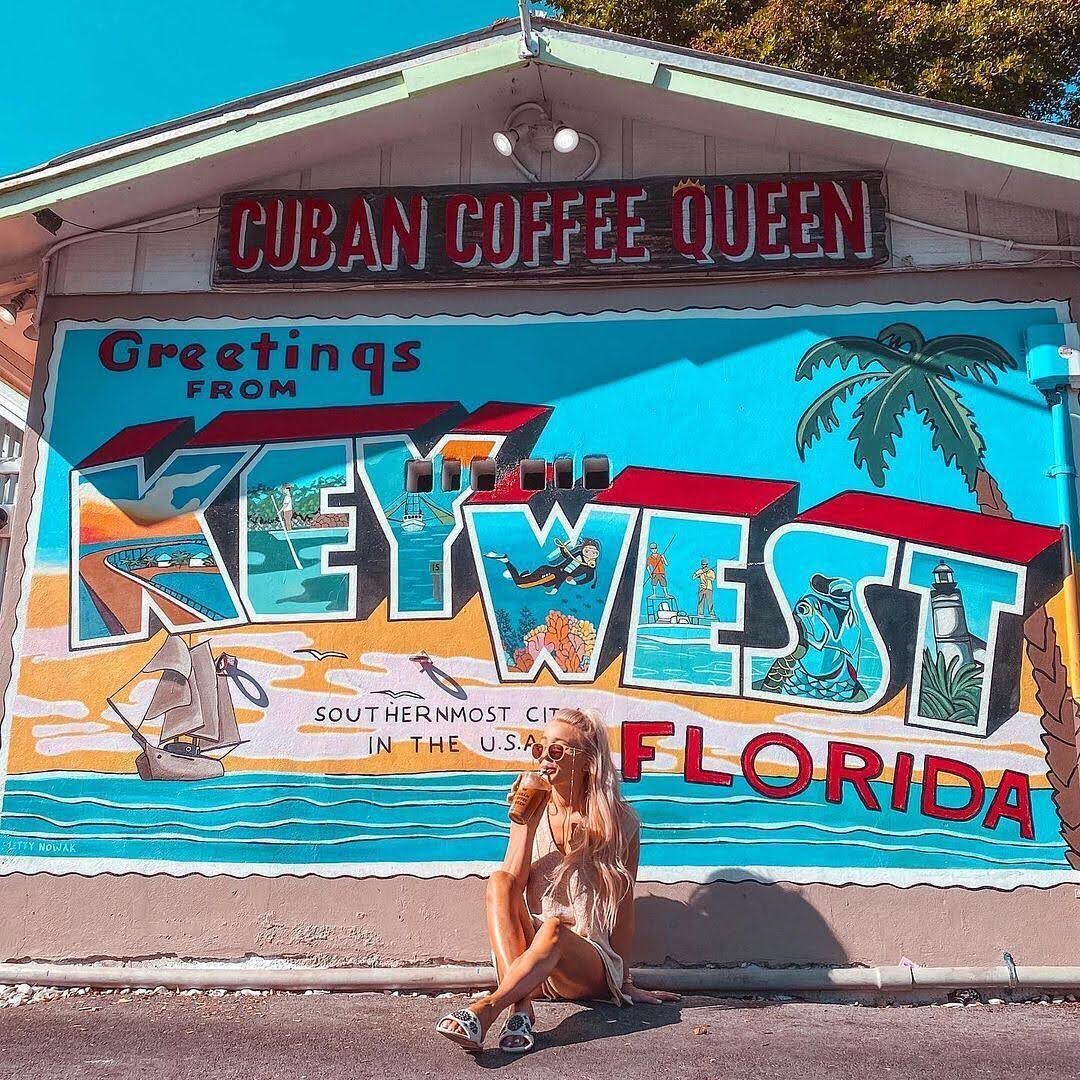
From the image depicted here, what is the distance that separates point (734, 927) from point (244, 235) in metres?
4.80

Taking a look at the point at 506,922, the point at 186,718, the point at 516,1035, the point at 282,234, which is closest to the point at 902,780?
the point at 506,922

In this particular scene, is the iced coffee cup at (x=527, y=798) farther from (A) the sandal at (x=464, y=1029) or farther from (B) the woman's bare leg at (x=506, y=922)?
(A) the sandal at (x=464, y=1029)

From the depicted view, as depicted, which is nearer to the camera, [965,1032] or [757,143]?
[965,1032]

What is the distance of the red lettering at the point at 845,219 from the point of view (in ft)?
19.6

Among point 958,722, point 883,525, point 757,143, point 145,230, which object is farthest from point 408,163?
point 958,722

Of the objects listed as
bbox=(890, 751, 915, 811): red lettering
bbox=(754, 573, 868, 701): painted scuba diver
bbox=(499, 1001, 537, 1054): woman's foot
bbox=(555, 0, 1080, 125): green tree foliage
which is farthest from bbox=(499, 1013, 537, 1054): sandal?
bbox=(555, 0, 1080, 125): green tree foliage

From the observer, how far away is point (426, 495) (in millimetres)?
5859

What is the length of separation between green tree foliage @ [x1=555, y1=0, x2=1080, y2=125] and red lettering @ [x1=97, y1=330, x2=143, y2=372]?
788cm

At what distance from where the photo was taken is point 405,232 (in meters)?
6.21

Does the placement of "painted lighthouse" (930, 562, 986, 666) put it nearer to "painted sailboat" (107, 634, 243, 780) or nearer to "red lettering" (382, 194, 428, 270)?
"red lettering" (382, 194, 428, 270)

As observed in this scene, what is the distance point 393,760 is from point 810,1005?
7.81 feet

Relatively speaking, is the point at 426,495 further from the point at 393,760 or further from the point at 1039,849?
the point at 1039,849

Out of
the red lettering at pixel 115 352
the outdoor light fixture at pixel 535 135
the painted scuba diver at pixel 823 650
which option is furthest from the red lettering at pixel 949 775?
the red lettering at pixel 115 352

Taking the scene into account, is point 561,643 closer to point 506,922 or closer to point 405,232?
point 506,922
